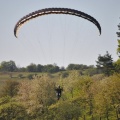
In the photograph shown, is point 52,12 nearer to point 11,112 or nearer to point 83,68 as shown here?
point 11,112

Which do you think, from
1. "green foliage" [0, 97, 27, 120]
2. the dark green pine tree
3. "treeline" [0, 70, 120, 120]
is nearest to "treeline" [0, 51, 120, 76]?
the dark green pine tree

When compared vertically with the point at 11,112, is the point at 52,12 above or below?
above

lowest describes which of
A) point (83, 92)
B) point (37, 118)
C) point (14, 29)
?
point (37, 118)

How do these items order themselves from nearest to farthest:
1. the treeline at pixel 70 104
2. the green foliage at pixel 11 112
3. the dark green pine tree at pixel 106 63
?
the green foliage at pixel 11 112, the treeline at pixel 70 104, the dark green pine tree at pixel 106 63

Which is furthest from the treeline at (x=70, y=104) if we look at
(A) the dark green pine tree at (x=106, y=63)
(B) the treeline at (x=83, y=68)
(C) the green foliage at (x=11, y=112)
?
(A) the dark green pine tree at (x=106, y=63)

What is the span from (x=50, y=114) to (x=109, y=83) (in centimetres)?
1133

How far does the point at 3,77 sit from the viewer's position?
145875 mm

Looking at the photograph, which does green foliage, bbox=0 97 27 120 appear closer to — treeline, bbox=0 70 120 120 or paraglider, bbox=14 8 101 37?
treeline, bbox=0 70 120 120

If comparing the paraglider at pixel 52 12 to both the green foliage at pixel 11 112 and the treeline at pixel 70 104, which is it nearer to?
the treeline at pixel 70 104

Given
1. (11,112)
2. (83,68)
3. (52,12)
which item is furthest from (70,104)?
(83,68)

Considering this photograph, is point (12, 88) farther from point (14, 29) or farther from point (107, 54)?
point (14, 29)

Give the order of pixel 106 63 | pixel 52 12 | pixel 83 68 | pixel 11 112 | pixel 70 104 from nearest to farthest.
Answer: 1. pixel 52 12
2. pixel 11 112
3. pixel 70 104
4. pixel 106 63
5. pixel 83 68

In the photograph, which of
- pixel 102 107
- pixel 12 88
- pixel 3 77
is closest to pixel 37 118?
pixel 102 107

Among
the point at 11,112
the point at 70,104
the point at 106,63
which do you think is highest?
the point at 106,63
